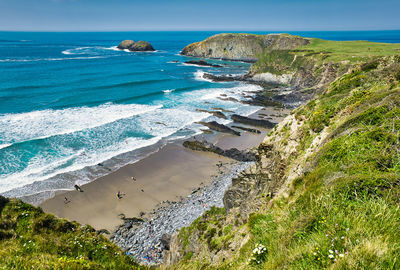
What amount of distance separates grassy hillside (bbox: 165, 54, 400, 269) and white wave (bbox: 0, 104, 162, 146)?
30.7 metres

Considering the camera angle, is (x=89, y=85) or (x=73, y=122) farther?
(x=89, y=85)

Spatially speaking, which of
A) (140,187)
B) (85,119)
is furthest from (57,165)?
(85,119)

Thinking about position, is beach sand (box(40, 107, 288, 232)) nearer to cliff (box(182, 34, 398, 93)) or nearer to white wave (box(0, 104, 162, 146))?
white wave (box(0, 104, 162, 146))

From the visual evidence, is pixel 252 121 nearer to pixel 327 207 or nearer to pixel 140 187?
pixel 140 187

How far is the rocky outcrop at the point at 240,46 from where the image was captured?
117 meters

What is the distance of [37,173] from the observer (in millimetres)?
25141

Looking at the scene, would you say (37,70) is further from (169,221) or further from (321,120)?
(321,120)

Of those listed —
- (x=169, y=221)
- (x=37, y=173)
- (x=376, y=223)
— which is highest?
(x=376, y=223)

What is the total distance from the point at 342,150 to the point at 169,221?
625 inches

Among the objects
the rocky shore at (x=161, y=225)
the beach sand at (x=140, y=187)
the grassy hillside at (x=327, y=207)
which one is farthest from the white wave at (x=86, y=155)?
the grassy hillside at (x=327, y=207)

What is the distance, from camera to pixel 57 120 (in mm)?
38594

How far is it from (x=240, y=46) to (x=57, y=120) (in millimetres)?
108005

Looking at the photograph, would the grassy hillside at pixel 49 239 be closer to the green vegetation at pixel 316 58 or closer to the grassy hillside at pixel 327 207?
the grassy hillside at pixel 327 207

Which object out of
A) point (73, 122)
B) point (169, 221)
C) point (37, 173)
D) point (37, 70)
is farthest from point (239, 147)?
point (37, 70)
